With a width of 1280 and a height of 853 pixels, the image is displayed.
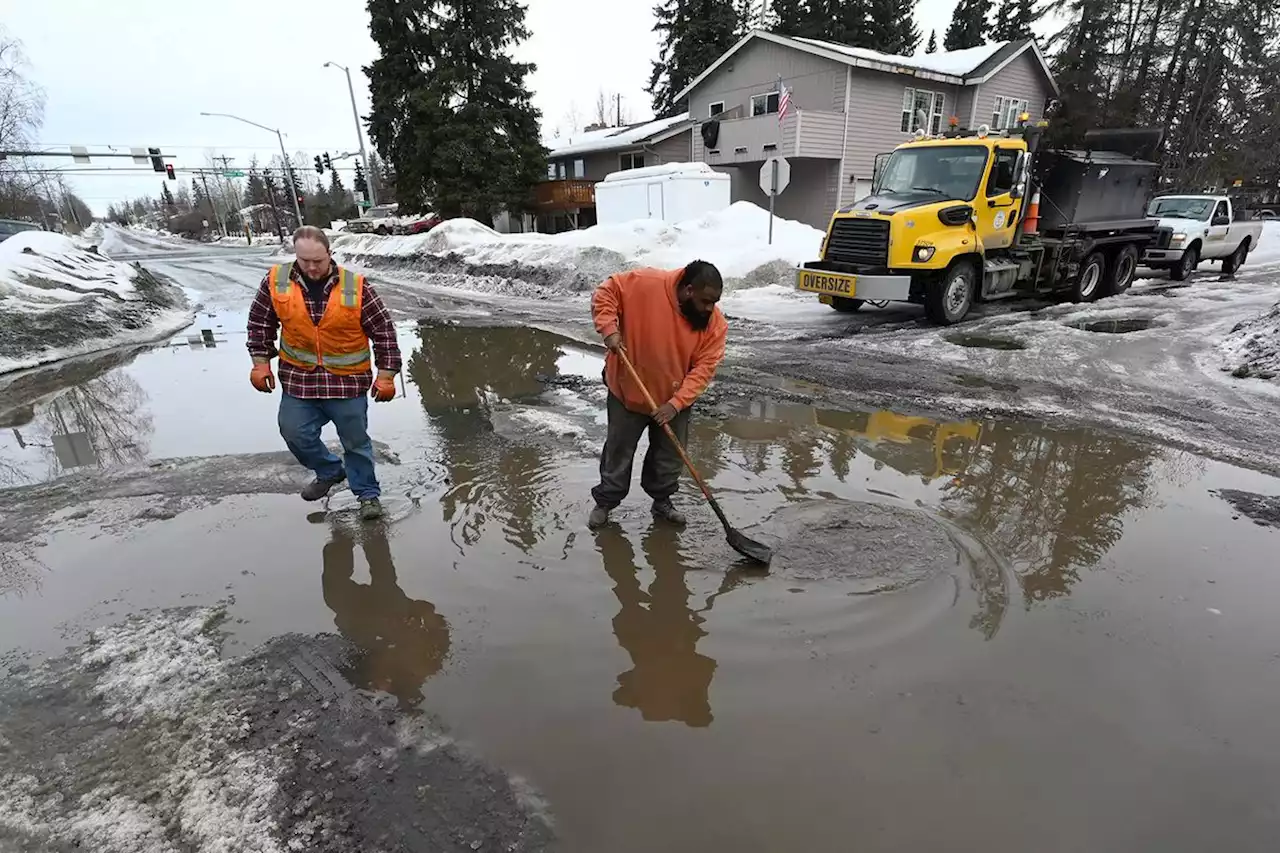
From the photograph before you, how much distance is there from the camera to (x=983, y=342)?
859 centimetres

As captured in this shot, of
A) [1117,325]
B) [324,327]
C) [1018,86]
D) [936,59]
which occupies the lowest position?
[1117,325]

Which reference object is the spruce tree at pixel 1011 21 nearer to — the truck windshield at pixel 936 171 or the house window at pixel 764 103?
the house window at pixel 764 103

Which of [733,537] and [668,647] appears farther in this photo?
[733,537]

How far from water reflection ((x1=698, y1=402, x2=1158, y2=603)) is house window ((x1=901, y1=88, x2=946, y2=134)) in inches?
925

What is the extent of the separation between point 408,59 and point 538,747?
31716 mm

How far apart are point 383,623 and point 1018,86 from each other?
107 ft

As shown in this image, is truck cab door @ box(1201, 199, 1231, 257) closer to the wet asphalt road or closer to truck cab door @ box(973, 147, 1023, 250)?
truck cab door @ box(973, 147, 1023, 250)

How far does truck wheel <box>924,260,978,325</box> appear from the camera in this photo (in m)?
9.44

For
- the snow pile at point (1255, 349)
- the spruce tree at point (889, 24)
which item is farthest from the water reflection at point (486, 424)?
the spruce tree at point (889, 24)

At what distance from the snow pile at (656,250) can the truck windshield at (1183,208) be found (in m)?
7.64

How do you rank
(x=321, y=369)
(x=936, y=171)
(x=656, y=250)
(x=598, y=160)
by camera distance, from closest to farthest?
1. (x=321, y=369)
2. (x=936, y=171)
3. (x=656, y=250)
4. (x=598, y=160)

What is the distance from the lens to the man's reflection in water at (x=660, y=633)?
8.69 feet

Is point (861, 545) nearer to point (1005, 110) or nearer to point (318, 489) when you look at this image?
point (318, 489)

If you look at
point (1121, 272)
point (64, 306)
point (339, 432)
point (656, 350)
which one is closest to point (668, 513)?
point (656, 350)
